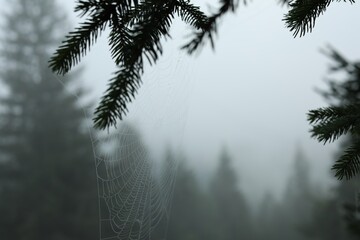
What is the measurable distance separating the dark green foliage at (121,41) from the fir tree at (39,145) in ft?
48.9

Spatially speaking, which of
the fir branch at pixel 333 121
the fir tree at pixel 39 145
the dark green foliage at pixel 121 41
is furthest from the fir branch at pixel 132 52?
the fir tree at pixel 39 145

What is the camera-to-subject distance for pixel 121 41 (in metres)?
0.70

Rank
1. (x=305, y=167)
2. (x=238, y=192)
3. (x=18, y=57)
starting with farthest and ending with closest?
(x=305, y=167) < (x=238, y=192) < (x=18, y=57)

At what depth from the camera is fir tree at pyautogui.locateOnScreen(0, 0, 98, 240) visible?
14.9 meters

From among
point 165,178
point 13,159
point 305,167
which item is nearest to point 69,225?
point 13,159

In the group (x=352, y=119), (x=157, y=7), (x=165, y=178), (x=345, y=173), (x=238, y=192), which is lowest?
(x=345, y=173)

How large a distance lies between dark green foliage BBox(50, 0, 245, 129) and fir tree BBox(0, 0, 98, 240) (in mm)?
14908

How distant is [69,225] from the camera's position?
15688 millimetres

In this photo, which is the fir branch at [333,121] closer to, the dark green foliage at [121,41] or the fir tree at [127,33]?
the fir tree at [127,33]

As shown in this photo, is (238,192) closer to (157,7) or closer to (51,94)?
(51,94)

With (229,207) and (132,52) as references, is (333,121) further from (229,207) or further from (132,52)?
(229,207)

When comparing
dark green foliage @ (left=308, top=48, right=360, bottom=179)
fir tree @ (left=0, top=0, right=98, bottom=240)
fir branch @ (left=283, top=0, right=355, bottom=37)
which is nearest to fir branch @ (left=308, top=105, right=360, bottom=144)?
dark green foliage @ (left=308, top=48, right=360, bottom=179)

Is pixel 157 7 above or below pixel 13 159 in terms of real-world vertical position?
below

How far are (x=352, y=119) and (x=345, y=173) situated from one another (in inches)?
4.7
